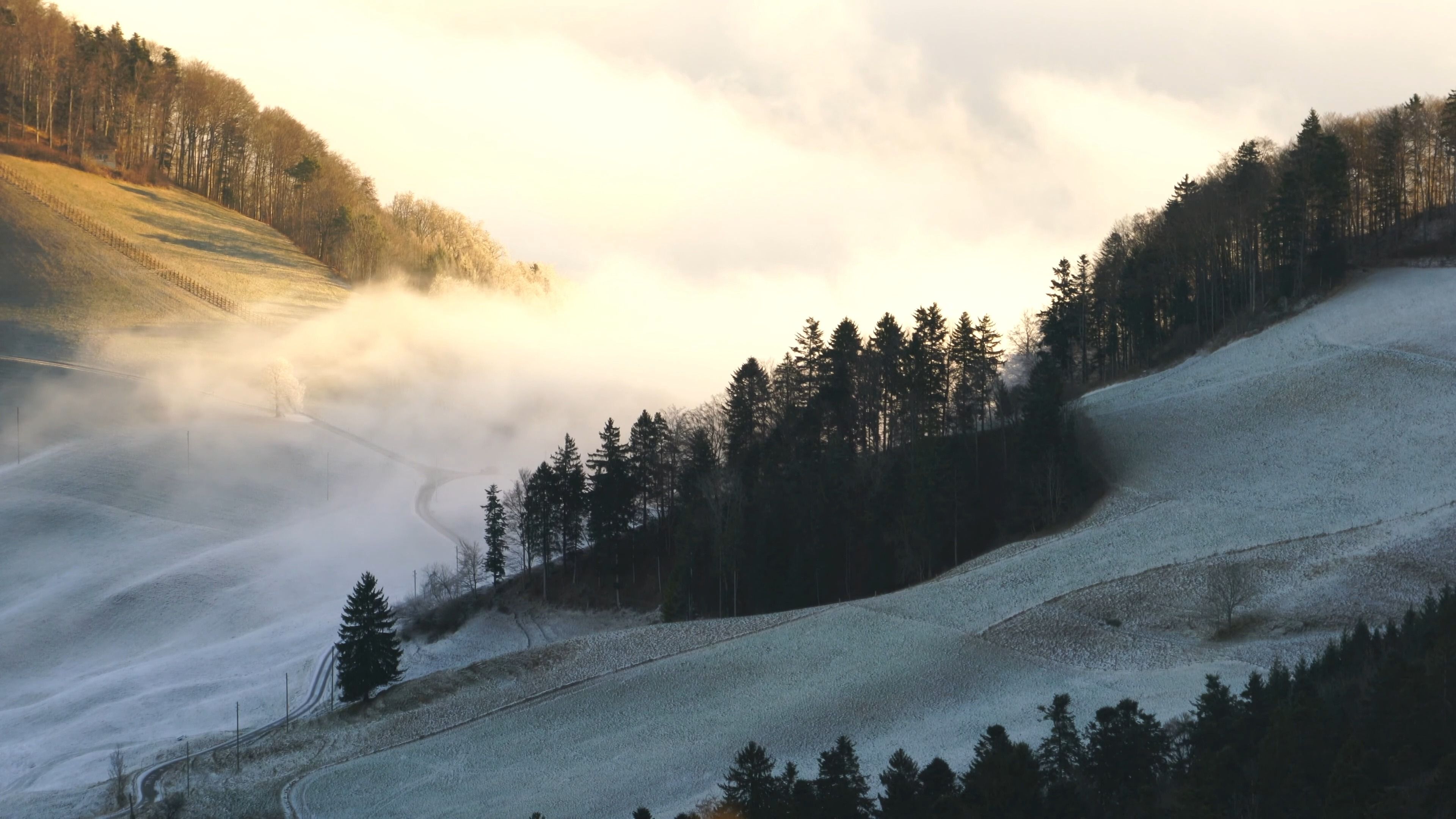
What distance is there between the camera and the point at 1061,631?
62000 millimetres

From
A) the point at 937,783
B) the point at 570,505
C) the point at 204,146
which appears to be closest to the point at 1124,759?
the point at 937,783

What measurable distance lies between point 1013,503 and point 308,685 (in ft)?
133

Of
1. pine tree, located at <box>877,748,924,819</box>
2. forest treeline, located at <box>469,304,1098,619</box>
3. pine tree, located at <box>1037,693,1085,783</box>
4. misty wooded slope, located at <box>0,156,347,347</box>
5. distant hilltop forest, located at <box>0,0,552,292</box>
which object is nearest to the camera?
pine tree, located at <box>877,748,924,819</box>

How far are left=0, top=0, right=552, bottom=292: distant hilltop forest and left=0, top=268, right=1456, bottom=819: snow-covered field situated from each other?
73608mm

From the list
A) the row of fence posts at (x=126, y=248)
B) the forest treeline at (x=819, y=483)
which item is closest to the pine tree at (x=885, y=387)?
the forest treeline at (x=819, y=483)

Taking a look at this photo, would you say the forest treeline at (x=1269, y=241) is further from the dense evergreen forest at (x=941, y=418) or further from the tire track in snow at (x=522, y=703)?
the tire track in snow at (x=522, y=703)

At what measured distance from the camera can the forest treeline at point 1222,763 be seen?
38.2m

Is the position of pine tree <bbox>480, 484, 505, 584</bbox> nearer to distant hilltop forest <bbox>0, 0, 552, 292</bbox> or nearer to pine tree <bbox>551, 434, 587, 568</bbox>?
pine tree <bbox>551, 434, 587, 568</bbox>

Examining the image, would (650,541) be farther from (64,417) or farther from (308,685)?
(64,417)

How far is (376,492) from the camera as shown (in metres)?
116

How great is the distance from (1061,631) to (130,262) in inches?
4646

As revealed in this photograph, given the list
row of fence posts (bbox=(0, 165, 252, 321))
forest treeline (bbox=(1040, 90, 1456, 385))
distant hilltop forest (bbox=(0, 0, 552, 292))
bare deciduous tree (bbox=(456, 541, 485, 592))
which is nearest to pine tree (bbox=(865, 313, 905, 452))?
forest treeline (bbox=(1040, 90, 1456, 385))

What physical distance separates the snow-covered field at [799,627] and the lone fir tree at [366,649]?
7.66 ft

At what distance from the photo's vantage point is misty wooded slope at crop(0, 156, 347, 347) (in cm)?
13750
